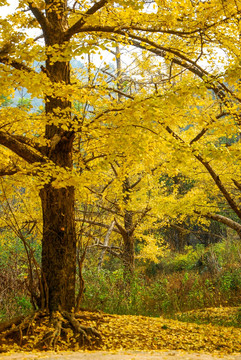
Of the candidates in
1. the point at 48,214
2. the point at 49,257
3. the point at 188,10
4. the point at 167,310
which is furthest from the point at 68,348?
the point at 188,10

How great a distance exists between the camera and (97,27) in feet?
15.3

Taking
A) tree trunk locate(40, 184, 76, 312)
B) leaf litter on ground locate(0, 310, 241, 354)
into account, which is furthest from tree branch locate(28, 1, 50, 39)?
leaf litter on ground locate(0, 310, 241, 354)

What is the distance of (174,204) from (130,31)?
4.30m

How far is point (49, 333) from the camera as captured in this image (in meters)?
4.13

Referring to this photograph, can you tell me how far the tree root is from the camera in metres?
4.04

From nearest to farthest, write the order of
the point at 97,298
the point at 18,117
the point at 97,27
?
1. the point at 18,117
2. the point at 97,27
3. the point at 97,298

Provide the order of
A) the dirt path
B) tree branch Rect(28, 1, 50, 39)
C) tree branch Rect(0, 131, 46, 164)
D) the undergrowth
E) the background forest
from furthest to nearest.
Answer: the undergrowth, tree branch Rect(28, 1, 50, 39), tree branch Rect(0, 131, 46, 164), the background forest, the dirt path

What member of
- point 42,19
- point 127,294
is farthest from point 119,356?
point 42,19

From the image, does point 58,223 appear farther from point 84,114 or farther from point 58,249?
point 84,114

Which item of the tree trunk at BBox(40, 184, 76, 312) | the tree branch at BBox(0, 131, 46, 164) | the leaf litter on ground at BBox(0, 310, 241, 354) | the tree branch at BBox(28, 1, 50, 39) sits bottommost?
the leaf litter on ground at BBox(0, 310, 241, 354)

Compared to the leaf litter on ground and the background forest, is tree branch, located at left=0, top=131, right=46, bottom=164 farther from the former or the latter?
the leaf litter on ground

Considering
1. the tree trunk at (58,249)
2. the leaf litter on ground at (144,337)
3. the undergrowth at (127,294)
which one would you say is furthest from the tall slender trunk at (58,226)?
the undergrowth at (127,294)

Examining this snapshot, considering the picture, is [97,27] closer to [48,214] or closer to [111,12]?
[111,12]

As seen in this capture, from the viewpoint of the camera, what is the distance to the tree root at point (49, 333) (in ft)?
13.2
